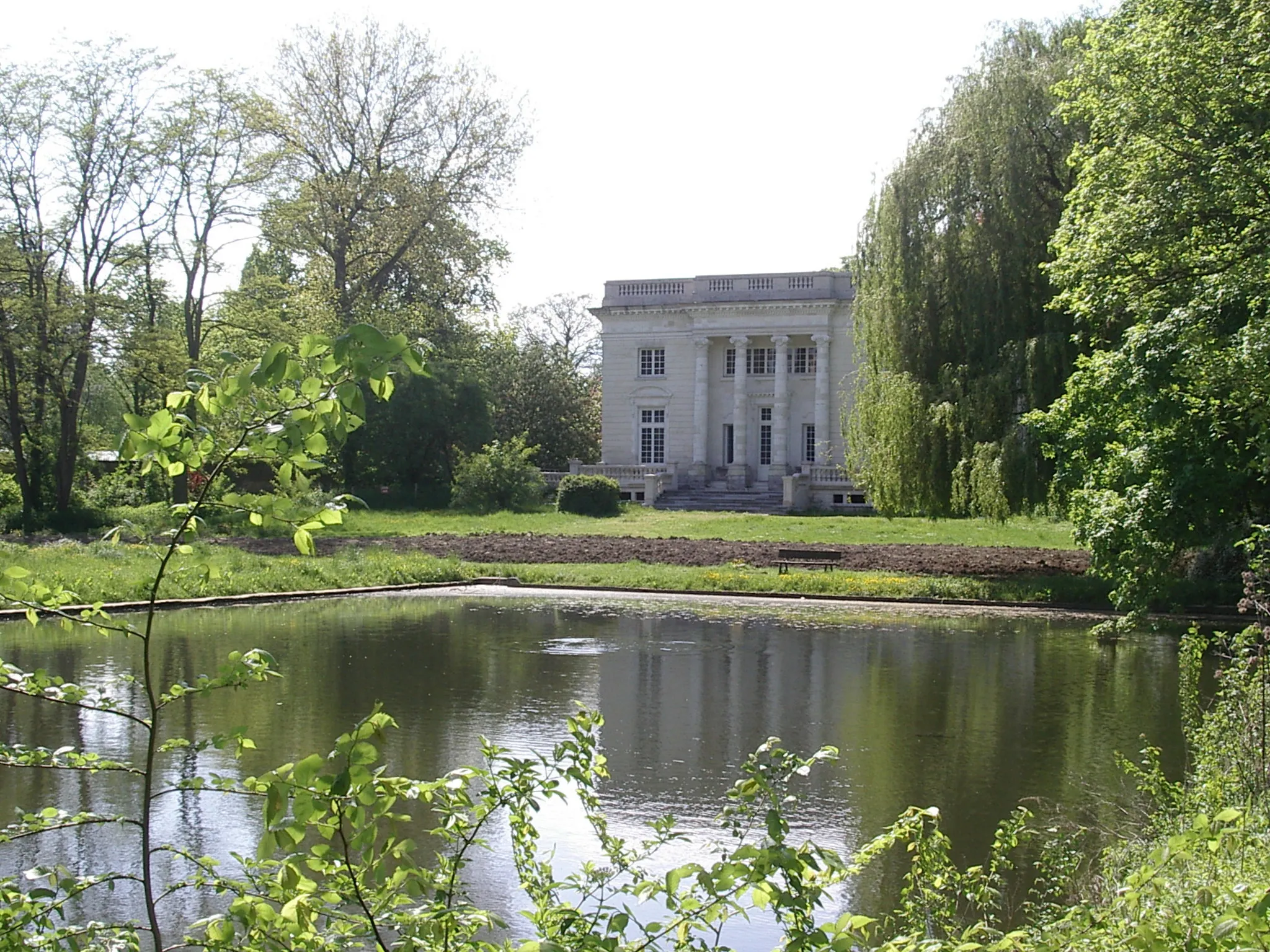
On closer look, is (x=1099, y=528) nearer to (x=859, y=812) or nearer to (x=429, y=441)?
(x=859, y=812)

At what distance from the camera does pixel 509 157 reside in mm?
47344

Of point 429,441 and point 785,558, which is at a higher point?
point 429,441

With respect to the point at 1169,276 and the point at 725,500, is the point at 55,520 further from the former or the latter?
the point at 1169,276

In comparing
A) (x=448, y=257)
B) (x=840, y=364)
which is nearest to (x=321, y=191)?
(x=448, y=257)

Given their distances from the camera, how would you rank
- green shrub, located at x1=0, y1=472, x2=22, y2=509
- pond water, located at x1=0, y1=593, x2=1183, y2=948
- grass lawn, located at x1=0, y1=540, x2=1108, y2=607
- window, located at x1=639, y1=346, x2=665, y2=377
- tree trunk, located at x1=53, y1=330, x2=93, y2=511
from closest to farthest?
pond water, located at x1=0, y1=593, x2=1183, y2=948, grass lawn, located at x1=0, y1=540, x2=1108, y2=607, tree trunk, located at x1=53, y1=330, x2=93, y2=511, green shrub, located at x1=0, y1=472, x2=22, y2=509, window, located at x1=639, y1=346, x2=665, y2=377

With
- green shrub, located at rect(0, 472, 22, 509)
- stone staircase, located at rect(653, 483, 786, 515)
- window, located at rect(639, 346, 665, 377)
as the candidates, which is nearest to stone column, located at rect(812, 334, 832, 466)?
stone staircase, located at rect(653, 483, 786, 515)

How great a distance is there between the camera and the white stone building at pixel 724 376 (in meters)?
52.7

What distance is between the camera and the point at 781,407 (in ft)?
177

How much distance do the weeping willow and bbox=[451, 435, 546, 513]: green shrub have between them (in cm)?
1880

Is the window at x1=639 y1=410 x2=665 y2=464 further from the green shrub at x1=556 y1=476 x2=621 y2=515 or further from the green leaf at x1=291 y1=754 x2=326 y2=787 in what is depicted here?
the green leaf at x1=291 y1=754 x2=326 y2=787

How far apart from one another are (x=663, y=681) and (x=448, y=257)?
36011mm

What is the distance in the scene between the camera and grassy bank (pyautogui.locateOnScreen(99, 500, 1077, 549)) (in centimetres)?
3253

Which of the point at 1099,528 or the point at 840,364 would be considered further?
the point at 840,364

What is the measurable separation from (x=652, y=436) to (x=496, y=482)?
15499 millimetres
